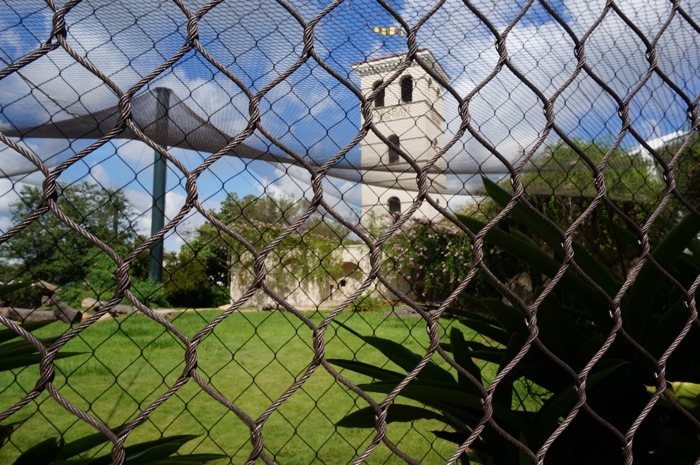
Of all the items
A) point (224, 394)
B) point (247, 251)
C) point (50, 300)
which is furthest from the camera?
point (224, 394)

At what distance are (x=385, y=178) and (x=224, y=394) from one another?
1.80 metres

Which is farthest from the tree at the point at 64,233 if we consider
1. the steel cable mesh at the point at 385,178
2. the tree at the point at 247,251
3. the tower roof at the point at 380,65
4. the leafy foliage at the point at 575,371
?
the leafy foliage at the point at 575,371

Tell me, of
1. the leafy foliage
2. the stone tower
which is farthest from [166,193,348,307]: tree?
the leafy foliage

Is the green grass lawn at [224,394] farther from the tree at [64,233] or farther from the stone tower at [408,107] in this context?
the stone tower at [408,107]

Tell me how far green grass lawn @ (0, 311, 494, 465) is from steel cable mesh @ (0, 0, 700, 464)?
0.03 meters

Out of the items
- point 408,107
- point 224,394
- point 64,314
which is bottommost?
point 224,394

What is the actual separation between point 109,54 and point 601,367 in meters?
2.03

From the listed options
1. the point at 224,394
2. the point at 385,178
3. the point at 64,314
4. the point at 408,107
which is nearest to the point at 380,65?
the point at 408,107

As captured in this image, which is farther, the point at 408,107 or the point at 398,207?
the point at 398,207

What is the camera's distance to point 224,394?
3248 millimetres

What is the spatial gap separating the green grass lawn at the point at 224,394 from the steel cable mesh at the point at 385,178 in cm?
3

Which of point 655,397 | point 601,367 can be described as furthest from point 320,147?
point 655,397

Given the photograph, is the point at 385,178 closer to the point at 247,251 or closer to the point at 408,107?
the point at 408,107

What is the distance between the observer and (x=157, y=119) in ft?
7.28
